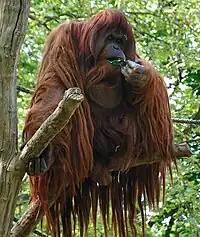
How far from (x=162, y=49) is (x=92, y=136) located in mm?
2008

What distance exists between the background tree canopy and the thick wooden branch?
2.11 m

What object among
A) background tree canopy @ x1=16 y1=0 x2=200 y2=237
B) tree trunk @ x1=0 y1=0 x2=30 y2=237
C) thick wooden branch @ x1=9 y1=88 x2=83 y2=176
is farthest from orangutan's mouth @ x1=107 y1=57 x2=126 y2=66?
background tree canopy @ x1=16 y1=0 x2=200 y2=237

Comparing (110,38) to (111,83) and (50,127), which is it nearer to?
(111,83)

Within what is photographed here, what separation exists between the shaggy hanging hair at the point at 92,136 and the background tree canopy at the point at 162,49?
1.36 m

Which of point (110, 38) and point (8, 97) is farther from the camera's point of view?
point (110, 38)

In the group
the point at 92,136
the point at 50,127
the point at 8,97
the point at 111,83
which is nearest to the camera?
the point at 50,127

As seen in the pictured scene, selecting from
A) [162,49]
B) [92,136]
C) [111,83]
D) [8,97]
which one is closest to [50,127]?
[8,97]

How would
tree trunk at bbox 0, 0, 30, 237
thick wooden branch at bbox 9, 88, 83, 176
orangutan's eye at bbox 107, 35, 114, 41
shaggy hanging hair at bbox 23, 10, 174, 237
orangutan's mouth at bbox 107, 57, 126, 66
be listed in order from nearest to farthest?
thick wooden branch at bbox 9, 88, 83, 176 < tree trunk at bbox 0, 0, 30, 237 < shaggy hanging hair at bbox 23, 10, 174, 237 < orangutan's mouth at bbox 107, 57, 126, 66 < orangutan's eye at bbox 107, 35, 114, 41

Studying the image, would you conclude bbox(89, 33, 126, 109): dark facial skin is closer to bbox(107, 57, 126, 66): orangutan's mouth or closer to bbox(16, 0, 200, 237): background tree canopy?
bbox(107, 57, 126, 66): orangutan's mouth

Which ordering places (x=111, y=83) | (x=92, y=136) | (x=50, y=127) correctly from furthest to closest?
1. (x=111, y=83)
2. (x=92, y=136)
3. (x=50, y=127)

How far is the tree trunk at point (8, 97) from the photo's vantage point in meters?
1.72

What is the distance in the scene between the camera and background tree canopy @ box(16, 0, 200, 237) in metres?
4.02

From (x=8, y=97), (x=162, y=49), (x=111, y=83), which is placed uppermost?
(x=8, y=97)

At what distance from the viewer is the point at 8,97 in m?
1.77
